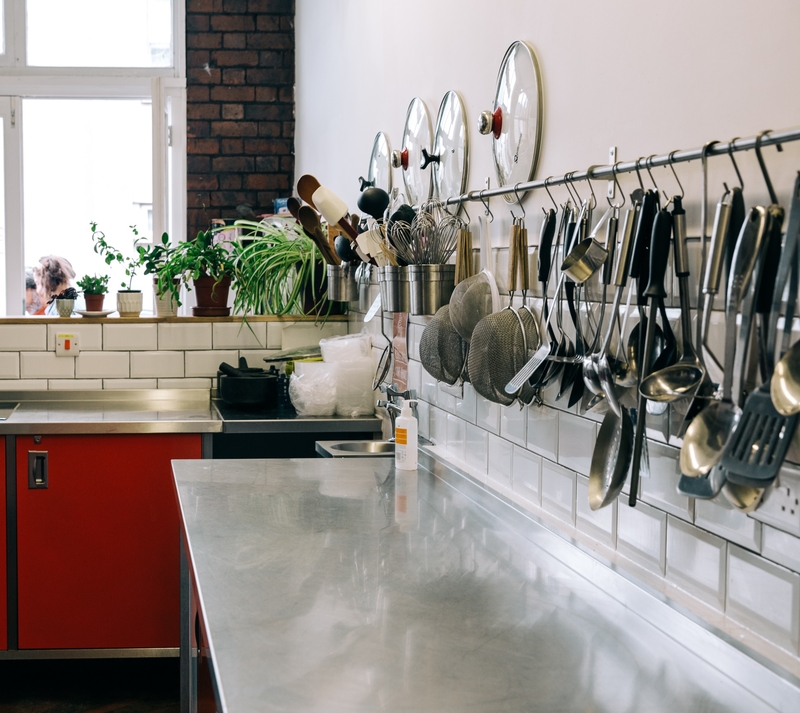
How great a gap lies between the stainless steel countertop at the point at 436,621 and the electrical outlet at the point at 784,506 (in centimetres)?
16

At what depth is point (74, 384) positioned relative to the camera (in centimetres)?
355

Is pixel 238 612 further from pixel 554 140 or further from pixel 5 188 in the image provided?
pixel 5 188

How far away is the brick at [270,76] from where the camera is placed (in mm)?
5016

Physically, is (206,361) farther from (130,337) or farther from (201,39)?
(201,39)

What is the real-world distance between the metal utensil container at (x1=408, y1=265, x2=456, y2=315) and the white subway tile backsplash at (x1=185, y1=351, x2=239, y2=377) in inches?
62.4

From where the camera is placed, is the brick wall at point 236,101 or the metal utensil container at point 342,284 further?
the brick wall at point 236,101

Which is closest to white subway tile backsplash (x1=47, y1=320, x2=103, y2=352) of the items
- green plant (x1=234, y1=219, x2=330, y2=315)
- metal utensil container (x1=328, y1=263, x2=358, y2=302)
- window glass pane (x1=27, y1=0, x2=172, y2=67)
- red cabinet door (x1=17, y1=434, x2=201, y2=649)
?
green plant (x1=234, y1=219, x2=330, y2=315)

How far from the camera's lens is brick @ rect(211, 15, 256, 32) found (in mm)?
4977

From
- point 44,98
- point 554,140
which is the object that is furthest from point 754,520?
point 44,98

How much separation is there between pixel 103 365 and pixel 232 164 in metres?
1.82

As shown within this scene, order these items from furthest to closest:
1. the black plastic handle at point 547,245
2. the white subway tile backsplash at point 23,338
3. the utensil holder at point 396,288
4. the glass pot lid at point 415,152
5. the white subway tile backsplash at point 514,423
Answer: the white subway tile backsplash at point 23,338 → the glass pot lid at point 415,152 → the utensil holder at point 396,288 → the white subway tile backsplash at point 514,423 → the black plastic handle at point 547,245

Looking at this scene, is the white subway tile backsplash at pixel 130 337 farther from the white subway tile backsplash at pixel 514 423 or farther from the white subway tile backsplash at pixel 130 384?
the white subway tile backsplash at pixel 514 423

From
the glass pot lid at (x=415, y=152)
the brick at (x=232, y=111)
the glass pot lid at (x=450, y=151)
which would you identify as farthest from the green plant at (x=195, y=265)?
the brick at (x=232, y=111)

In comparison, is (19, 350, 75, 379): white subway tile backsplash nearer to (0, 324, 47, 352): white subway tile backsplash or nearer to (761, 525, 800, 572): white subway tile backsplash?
(0, 324, 47, 352): white subway tile backsplash
